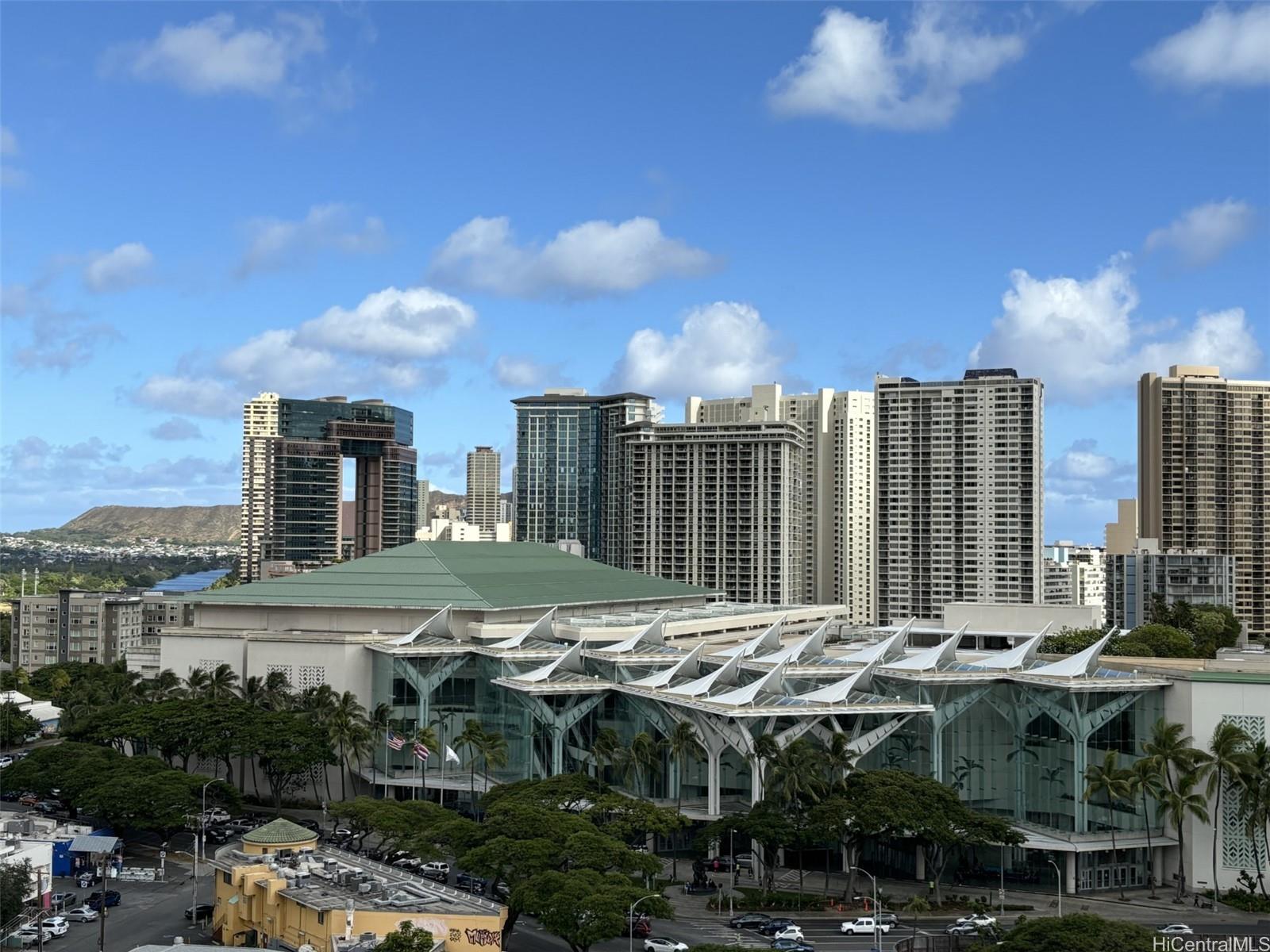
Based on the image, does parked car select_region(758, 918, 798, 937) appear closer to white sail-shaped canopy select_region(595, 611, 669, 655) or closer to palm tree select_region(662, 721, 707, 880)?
palm tree select_region(662, 721, 707, 880)

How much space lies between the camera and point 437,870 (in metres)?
77.3

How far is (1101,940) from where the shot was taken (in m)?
49.9

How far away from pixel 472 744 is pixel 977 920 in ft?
121

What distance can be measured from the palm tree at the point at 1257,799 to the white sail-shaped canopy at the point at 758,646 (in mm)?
30107

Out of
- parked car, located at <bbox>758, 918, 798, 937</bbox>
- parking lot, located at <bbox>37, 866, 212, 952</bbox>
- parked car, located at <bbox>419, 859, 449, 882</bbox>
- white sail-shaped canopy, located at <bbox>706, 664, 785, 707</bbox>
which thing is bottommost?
parking lot, located at <bbox>37, 866, 212, 952</bbox>

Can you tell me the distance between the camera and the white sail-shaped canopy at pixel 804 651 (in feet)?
295

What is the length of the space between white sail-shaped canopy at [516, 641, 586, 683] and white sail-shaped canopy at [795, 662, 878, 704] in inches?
720

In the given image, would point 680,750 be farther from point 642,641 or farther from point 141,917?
point 141,917

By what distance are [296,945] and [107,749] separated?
124 feet

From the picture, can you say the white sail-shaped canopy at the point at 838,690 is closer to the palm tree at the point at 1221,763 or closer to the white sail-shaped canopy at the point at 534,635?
the palm tree at the point at 1221,763

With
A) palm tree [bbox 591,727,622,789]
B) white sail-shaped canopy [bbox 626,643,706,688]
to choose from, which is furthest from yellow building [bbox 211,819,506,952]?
white sail-shaped canopy [bbox 626,643,706,688]

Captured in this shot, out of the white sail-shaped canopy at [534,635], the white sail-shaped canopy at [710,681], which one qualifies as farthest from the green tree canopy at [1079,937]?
the white sail-shaped canopy at [534,635]

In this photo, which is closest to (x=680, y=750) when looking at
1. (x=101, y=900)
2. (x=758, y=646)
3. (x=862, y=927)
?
(x=758, y=646)

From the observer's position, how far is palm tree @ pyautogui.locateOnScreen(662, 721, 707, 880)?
81.7 meters
